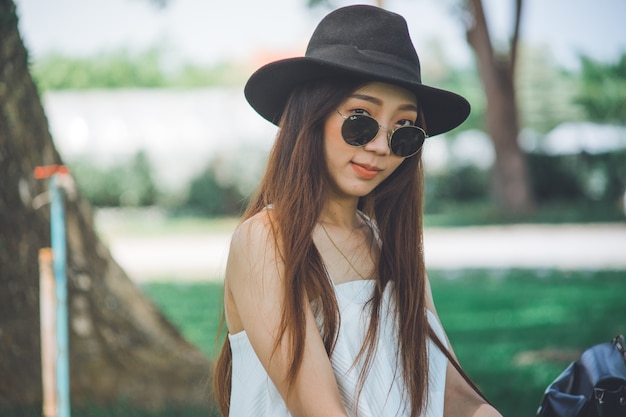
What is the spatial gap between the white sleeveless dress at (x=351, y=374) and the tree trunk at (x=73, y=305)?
216 cm

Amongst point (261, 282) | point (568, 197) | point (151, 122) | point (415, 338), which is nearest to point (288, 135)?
point (261, 282)

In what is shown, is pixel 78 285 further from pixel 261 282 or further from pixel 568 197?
pixel 568 197

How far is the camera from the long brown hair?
78.1 inches

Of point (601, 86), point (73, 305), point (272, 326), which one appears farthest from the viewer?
point (601, 86)

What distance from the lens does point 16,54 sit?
3938 millimetres

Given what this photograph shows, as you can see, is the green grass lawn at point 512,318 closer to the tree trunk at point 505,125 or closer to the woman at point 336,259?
the woman at point 336,259

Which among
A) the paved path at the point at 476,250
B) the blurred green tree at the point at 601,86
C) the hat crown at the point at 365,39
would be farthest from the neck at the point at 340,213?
the blurred green tree at the point at 601,86

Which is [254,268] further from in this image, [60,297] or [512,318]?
[512,318]

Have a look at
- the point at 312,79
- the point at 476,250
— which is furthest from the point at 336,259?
the point at 476,250

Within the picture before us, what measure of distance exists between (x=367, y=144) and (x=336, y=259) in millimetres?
297

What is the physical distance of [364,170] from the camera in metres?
2.15

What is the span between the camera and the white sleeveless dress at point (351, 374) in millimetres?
2021

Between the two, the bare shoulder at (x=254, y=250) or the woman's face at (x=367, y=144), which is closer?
the bare shoulder at (x=254, y=250)

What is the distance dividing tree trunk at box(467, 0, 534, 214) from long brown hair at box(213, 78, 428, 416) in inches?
647
